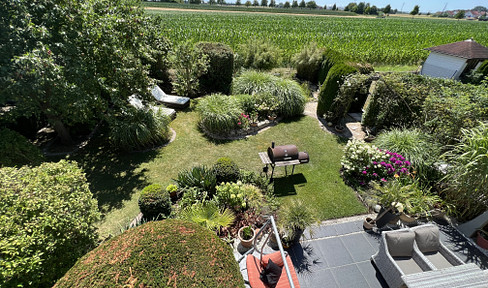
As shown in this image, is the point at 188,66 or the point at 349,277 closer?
the point at 349,277

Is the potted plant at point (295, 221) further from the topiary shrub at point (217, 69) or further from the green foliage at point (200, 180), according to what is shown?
the topiary shrub at point (217, 69)

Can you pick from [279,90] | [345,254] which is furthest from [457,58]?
[345,254]

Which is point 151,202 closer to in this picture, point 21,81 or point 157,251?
point 157,251

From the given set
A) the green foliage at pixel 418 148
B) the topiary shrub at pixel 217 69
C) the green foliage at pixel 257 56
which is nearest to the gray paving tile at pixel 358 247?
the green foliage at pixel 418 148

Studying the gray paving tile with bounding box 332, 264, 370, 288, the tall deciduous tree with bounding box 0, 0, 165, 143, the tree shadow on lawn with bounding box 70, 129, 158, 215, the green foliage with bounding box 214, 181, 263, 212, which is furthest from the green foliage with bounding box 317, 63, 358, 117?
the tree shadow on lawn with bounding box 70, 129, 158, 215

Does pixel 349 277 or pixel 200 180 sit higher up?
pixel 200 180

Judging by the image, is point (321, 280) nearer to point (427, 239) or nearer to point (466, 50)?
point (427, 239)

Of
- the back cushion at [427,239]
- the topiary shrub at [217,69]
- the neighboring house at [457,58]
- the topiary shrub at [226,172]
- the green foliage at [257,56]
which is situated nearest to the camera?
the back cushion at [427,239]
